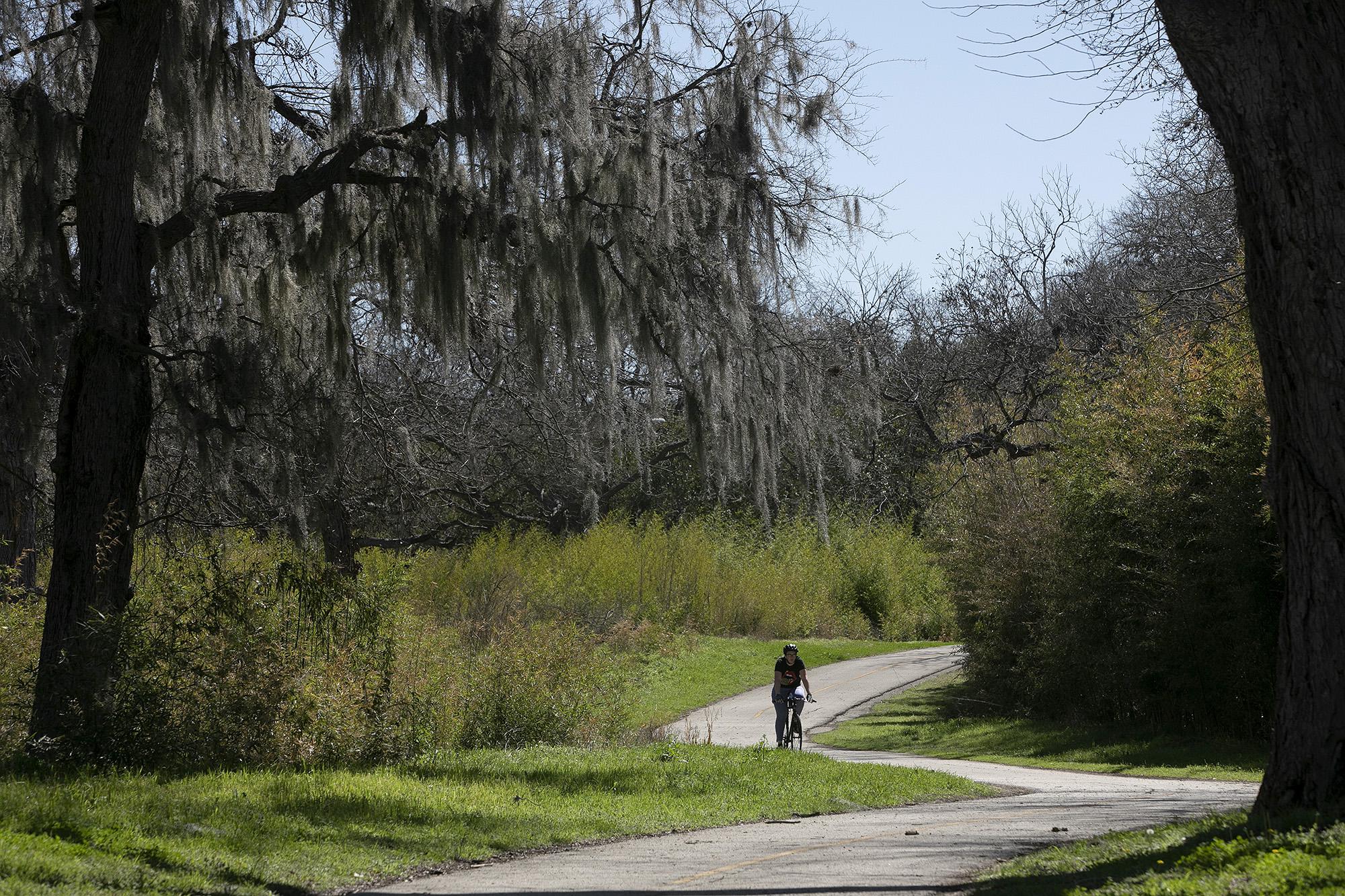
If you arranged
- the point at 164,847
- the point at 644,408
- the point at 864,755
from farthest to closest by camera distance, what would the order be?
the point at 864,755 → the point at 644,408 → the point at 164,847

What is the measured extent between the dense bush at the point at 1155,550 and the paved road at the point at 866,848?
3.62 metres

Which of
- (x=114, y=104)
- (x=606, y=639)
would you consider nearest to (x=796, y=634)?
(x=606, y=639)

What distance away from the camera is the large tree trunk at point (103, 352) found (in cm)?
1100

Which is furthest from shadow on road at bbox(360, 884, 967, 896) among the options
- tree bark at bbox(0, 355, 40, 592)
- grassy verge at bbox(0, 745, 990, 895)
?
tree bark at bbox(0, 355, 40, 592)

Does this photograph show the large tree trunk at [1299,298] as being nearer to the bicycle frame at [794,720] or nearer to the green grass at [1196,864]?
the green grass at [1196,864]

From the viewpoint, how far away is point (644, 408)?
1441cm

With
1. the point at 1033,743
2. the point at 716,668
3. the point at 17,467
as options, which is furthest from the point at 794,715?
the point at 716,668

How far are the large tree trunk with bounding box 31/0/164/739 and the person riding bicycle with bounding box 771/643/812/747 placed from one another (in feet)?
32.3

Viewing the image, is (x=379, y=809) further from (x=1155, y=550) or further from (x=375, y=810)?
(x=1155, y=550)

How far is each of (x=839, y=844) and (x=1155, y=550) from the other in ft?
38.3

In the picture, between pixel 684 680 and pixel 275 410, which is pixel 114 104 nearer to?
Answer: pixel 275 410

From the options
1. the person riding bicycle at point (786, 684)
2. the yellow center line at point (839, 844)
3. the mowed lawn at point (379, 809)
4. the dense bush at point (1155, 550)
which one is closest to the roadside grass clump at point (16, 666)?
the mowed lawn at point (379, 809)

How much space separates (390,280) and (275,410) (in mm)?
2017

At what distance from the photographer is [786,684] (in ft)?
60.1
